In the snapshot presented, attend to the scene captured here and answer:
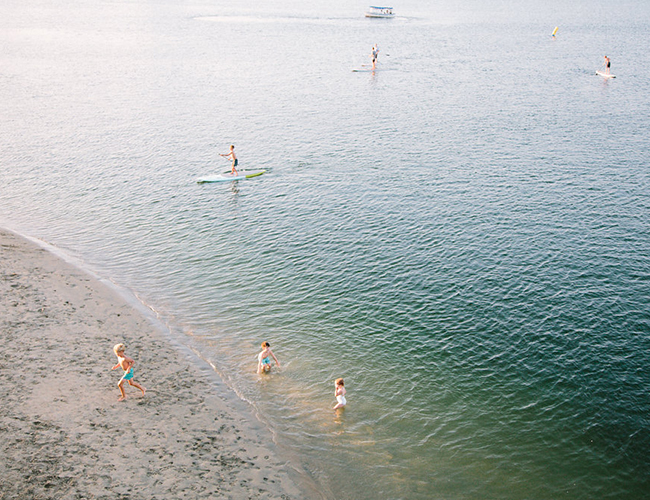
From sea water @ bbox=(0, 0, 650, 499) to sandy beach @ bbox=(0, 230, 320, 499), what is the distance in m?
1.54

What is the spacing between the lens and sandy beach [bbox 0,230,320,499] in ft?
54.3

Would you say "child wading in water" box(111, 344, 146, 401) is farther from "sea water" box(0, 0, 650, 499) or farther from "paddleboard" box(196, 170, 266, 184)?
"paddleboard" box(196, 170, 266, 184)

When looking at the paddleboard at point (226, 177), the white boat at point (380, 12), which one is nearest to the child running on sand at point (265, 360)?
the paddleboard at point (226, 177)

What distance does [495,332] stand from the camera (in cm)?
2648

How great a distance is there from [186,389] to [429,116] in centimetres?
5120

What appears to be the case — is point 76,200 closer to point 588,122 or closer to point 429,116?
point 429,116

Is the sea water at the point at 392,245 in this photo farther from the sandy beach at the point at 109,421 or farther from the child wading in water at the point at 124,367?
the child wading in water at the point at 124,367

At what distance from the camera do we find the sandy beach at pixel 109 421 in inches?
651

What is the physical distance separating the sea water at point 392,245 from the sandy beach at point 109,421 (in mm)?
1541

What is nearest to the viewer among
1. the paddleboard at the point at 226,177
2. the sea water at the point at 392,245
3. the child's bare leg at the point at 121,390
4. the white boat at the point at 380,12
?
the child's bare leg at the point at 121,390

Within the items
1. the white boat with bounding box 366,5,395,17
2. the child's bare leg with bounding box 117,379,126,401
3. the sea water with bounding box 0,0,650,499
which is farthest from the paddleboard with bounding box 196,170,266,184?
the white boat with bounding box 366,5,395,17

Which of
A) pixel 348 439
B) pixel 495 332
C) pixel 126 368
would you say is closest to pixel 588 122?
pixel 495 332

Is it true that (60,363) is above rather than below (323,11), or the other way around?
below

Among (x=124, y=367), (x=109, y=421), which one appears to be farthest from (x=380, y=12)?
(x=109, y=421)
